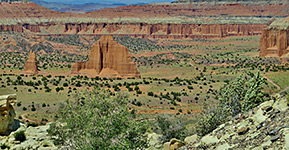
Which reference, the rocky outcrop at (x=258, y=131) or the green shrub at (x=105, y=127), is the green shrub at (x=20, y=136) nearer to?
the green shrub at (x=105, y=127)

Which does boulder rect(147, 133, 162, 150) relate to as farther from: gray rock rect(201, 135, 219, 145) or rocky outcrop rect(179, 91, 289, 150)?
gray rock rect(201, 135, 219, 145)

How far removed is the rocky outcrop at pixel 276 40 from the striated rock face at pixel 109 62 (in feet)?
121

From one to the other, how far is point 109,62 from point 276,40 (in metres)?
42.0

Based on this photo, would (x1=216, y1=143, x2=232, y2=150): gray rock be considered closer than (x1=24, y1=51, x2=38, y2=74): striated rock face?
Yes

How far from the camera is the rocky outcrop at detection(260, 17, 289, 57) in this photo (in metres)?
85.6

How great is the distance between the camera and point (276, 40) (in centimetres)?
8775

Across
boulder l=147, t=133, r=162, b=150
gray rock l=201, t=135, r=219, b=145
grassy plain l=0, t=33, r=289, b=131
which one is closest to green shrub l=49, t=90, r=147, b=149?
gray rock l=201, t=135, r=219, b=145

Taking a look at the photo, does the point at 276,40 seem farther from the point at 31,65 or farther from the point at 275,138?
the point at 275,138

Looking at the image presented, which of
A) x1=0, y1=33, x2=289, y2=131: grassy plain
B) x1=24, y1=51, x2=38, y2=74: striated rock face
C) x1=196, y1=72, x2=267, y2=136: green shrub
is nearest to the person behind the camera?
x1=196, y1=72, x2=267, y2=136: green shrub

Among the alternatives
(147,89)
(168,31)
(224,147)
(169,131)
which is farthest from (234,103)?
(168,31)

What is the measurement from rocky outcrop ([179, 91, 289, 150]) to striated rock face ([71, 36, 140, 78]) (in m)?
49.9

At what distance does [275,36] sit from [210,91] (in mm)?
37060

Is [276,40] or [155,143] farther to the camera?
[276,40]

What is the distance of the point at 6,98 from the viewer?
29594 millimetres
